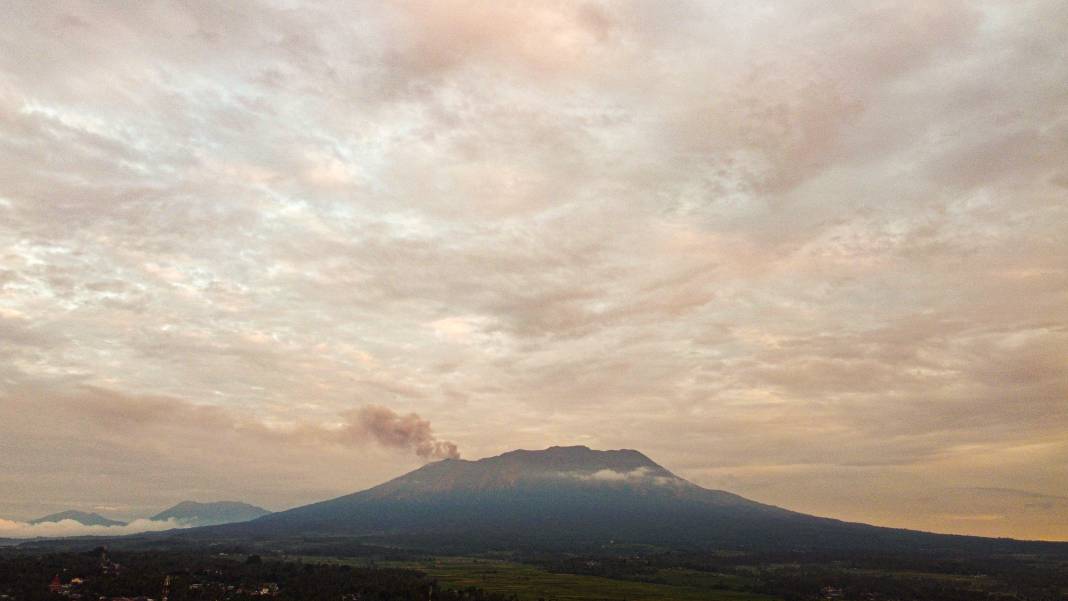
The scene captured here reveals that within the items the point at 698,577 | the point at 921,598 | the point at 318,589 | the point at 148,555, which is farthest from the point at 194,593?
the point at 921,598

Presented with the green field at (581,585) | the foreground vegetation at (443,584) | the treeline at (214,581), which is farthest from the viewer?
the green field at (581,585)

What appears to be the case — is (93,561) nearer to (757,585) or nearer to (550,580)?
(550,580)

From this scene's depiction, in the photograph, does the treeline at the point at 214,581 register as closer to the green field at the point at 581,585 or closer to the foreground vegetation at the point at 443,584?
the foreground vegetation at the point at 443,584

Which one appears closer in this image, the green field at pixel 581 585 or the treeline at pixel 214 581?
the treeline at pixel 214 581

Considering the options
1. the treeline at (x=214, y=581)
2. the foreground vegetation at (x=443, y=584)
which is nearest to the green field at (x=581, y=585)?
the foreground vegetation at (x=443, y=584)

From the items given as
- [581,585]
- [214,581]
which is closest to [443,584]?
[581,585]

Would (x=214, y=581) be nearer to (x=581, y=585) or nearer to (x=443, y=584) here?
(x=443, y=584)
